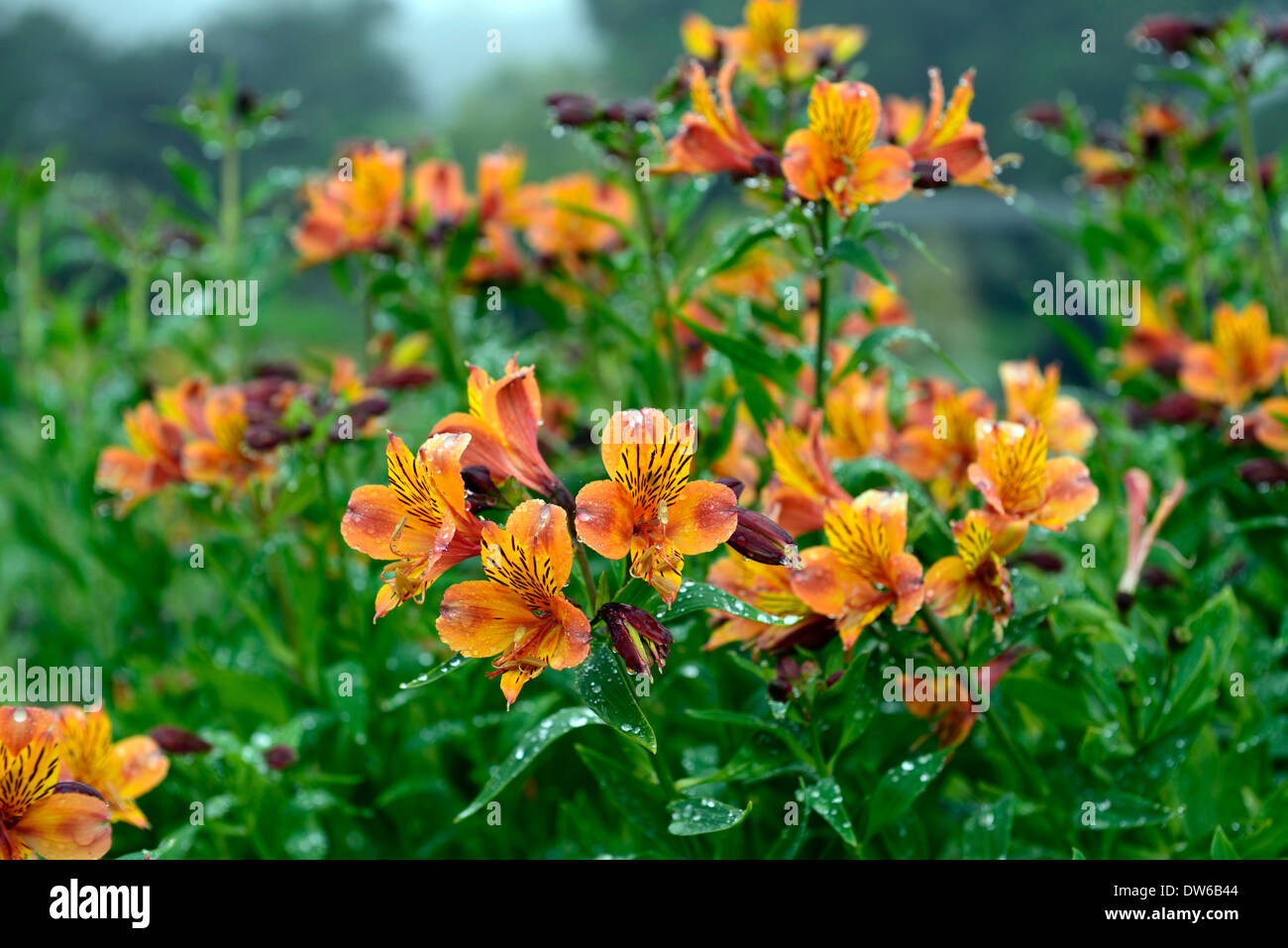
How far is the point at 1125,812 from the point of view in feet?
3.45

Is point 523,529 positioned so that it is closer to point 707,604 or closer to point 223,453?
point 707,604

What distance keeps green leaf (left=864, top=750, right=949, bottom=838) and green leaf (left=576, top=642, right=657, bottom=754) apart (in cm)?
31

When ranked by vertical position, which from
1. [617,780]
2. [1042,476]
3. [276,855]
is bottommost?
[276,855]

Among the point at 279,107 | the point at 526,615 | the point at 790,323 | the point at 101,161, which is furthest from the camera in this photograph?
the point at 101,161

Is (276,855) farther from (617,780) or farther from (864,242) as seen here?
(864,242)

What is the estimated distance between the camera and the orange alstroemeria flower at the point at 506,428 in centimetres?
83

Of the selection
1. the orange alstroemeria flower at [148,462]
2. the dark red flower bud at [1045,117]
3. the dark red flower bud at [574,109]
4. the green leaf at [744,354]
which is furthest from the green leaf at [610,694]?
the dark red flower bud at [1045,117]

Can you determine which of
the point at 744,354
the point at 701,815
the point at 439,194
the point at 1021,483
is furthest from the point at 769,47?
the point at 701,815

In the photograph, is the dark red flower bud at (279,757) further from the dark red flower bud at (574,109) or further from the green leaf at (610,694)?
the dark red flower bud at (574,109)

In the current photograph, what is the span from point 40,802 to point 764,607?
64 centimetres

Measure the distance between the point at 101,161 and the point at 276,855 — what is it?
8659mm

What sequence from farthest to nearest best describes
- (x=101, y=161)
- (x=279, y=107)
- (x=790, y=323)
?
1. (x=101, y=161)
2. (x=279, y=107)
3. (x=790, y=323)
